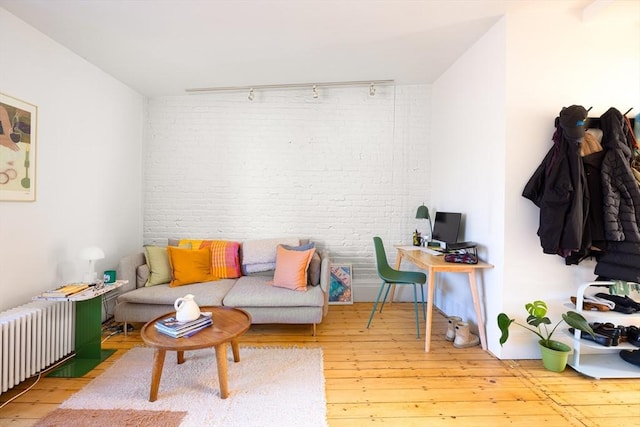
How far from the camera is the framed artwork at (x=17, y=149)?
85.4 inches

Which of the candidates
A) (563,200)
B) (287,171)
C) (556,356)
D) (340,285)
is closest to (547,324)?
(556,356)

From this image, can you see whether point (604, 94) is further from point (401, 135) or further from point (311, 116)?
point (311, 116)

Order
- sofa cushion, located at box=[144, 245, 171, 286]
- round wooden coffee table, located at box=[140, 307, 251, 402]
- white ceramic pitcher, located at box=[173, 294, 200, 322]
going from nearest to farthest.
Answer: round wooden coffee table, located at box=[140, 307, 251, 402] → white ceramic pitcher, located at box=[173, 294, 200, 322] → sofa cushion, located at box=[144, 245, 171, 286]

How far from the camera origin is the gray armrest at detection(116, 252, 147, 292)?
2963 millimetres

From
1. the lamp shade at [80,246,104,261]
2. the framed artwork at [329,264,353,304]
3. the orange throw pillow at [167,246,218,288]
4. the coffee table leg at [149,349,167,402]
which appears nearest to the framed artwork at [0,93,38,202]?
the lamp shade at [80,246,104,261]

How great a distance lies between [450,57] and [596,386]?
9.99 ft

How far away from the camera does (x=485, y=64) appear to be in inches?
104

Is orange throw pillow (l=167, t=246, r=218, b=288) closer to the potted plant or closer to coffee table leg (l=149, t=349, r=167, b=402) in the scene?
coffee table leg (l=149, t=349, r=167, b=402)

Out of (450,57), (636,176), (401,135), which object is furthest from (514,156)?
(401,135)

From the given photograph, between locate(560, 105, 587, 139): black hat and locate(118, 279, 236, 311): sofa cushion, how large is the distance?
3183mm

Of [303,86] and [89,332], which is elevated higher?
→ [303,86]

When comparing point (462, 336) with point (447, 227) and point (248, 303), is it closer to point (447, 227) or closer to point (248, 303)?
point (447, 227)

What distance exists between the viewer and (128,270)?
3.01 meters

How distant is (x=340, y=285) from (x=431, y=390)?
184 centimetres
